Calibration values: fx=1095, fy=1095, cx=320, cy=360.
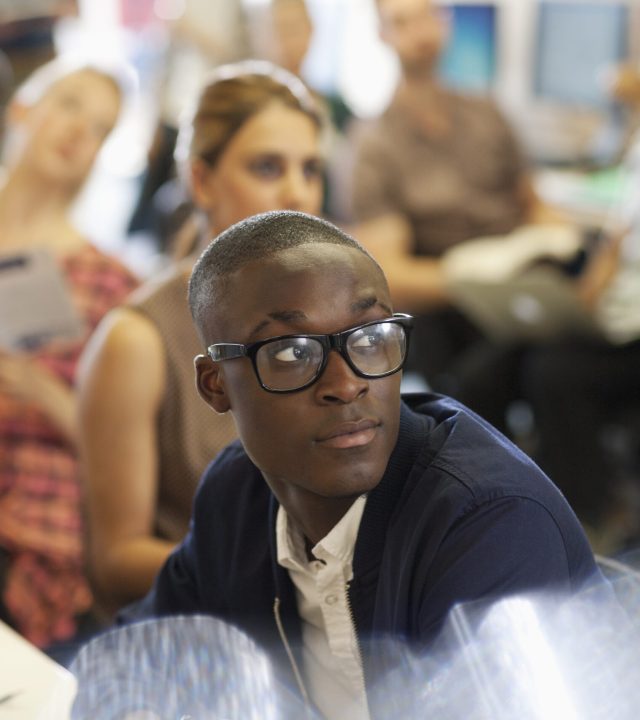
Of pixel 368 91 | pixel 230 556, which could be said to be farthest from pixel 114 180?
pixel 230 556

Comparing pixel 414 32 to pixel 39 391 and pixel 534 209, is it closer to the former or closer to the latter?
pixel 534 209

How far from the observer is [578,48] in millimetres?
4207

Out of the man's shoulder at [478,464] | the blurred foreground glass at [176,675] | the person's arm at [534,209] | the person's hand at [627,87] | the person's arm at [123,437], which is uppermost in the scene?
the man's shoulder at [478,464]

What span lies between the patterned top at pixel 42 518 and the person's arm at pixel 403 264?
122 cm

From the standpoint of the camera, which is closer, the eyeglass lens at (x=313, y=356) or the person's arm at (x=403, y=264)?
the eyeglass lens at (x=313, y=356)

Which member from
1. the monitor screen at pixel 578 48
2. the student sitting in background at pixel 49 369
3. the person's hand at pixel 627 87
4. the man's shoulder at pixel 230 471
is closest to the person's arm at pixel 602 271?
the person's hand at pixel 627 87

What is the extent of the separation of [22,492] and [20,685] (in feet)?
2.82

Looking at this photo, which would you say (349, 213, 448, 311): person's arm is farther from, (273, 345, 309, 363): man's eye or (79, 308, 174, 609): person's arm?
(273, 345, 309, 363): man's eye

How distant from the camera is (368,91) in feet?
16.5

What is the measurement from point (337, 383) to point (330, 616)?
0.24 metres

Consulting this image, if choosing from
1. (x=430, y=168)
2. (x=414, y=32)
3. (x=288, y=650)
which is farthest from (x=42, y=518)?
(x=414, y=32)

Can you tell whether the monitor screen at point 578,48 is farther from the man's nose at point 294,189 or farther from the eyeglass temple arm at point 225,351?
the eyeglass temple arm at point 225,351

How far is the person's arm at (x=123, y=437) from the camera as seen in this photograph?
1517mm

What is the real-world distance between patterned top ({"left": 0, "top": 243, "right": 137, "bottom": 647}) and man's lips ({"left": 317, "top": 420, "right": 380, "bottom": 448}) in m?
1.09
